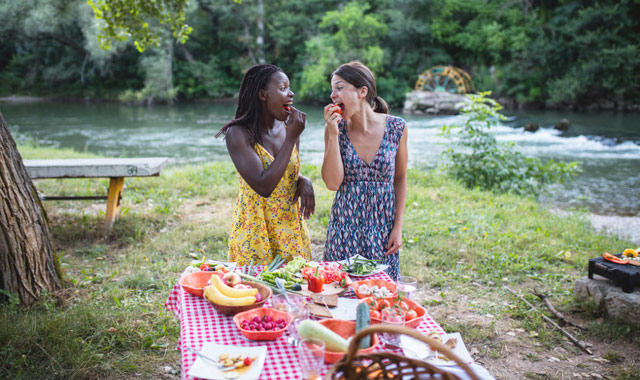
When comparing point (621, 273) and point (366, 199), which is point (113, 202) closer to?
point (366, 199)

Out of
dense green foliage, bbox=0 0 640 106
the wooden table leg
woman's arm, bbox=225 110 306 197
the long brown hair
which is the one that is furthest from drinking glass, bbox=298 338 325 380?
dense green foliage, bbox=0 0 640 106

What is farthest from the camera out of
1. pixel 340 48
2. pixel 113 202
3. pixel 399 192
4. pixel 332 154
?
pixel 340 48

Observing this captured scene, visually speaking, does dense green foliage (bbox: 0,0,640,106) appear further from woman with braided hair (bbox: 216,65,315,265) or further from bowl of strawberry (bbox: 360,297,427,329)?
bowl of strawberry (bbox: 360,297,427,329)

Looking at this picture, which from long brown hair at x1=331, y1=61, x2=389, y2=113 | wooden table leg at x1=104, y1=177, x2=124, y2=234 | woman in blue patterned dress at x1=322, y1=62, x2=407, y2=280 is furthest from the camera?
wooden table leg at x1=104, y1=177, x2=124, y2=234

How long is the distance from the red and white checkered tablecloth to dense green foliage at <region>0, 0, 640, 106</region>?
29068 mm

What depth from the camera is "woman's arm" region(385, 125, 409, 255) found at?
10.1ft

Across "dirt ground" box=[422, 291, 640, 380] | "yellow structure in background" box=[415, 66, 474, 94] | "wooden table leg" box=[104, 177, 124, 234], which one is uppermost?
"yellow structure in background" box=[415, 66, 474, 94]

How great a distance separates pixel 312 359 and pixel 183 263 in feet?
11.9

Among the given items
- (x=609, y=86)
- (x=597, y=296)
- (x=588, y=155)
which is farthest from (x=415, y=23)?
(x=597, y=296)

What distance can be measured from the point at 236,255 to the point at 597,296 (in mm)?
2950

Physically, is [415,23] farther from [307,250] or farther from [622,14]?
[307,250]

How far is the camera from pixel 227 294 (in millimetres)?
2117

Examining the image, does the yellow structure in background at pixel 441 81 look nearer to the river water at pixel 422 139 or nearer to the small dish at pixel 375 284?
the river water at pixel 422 139

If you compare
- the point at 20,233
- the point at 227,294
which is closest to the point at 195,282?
the point at 227,294
